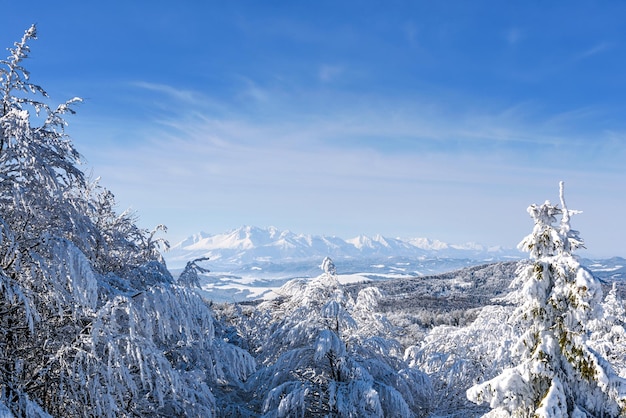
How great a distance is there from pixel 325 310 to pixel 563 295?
176 inches

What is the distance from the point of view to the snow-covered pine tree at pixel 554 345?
7457 millimetres

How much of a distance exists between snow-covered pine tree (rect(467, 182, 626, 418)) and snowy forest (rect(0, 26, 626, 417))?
2 centimetres

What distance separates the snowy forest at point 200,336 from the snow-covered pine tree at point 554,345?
0.08ft

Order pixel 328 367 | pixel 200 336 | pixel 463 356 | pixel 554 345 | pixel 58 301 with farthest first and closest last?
pixel 463 356 < pixel 328 367 < pixel 554 345 < pixel 200 336 < pixel 58 301

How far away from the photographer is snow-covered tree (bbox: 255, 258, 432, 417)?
365 inches

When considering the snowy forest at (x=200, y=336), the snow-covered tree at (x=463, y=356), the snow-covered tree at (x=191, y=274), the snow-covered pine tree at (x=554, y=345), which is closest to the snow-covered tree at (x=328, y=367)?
the snowy forest at (x=200, y=336)

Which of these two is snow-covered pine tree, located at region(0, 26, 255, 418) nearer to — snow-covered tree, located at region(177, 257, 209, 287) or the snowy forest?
the snowy forest

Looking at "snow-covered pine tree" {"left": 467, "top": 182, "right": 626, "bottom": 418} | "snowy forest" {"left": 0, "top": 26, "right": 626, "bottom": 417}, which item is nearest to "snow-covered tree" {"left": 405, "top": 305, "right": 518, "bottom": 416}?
"snowy forest" {"left": 0, "top": 26, "right": 626, "bottom": 417}

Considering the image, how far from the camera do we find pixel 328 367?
10578 millimetres

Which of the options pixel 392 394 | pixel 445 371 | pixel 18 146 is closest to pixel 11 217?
pixel 18 146

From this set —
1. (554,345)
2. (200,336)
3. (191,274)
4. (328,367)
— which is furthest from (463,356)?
(200,336)

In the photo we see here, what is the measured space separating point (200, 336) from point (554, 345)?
597 cm

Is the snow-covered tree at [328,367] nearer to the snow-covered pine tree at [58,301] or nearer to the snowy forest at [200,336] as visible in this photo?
the snowy forest at [200,336]

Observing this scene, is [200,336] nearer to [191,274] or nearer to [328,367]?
[191,274]
